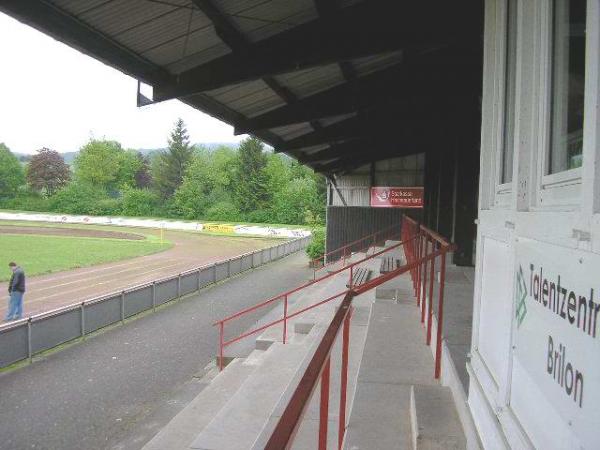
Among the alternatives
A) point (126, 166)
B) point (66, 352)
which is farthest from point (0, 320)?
point (126, 166)

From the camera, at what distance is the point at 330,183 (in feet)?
84.1

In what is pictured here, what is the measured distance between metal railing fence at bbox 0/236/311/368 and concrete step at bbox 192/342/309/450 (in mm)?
5208

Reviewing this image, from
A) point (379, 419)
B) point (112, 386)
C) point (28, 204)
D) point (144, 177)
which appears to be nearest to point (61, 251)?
point (112, 386)

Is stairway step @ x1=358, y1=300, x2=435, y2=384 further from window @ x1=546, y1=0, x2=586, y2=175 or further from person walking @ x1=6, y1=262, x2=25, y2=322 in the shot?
person walking @ x1=6, y1=262, x2=25, y2=322

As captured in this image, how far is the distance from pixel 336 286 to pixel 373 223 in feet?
34.6

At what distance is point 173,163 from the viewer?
8881cm

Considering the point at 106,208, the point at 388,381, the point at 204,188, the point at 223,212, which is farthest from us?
the point at 204,188

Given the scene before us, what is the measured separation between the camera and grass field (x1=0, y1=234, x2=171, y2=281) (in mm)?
25031

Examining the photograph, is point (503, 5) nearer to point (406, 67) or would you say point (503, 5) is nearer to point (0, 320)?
point (406, 67)

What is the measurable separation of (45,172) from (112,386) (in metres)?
96.6

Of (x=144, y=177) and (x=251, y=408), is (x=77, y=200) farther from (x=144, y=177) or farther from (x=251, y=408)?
(x=251, y=408)

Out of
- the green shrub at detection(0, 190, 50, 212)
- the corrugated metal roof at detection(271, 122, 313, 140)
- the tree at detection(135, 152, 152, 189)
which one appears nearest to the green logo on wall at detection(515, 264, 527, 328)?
the corrugated metal roof at detection(271, 122, 313, 140)

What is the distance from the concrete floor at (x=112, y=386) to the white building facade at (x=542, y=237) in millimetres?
6010

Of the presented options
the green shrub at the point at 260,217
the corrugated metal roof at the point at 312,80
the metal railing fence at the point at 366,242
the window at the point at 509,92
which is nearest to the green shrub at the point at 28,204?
the green shrub at the point at 260,217
